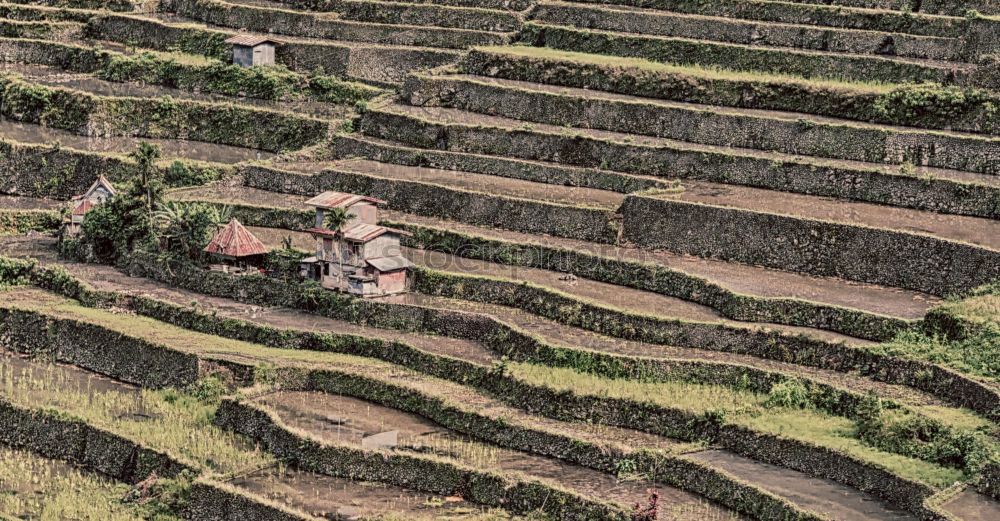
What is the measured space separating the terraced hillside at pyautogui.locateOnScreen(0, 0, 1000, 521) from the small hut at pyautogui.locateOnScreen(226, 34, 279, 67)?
33 centimetres

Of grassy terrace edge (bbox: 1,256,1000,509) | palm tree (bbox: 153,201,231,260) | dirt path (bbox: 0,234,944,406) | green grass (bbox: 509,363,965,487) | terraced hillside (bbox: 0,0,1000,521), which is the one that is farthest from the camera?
palm tree (bbox: 153,201,231,260)

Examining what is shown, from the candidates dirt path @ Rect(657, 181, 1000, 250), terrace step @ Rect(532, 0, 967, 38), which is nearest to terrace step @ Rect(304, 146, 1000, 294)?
dirt path @ Rect(657, 181, 1000, 250)

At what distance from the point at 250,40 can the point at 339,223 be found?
43.1 ft

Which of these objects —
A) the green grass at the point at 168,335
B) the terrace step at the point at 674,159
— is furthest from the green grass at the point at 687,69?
the green grass at the point at 168,335

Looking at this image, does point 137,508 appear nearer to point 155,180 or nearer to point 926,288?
point 155,180

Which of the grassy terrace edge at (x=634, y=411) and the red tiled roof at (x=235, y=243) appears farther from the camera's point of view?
the red tiled roof at (x=235, y=243)

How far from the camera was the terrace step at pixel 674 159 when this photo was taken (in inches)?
1677

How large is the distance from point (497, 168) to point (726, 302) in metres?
8.82

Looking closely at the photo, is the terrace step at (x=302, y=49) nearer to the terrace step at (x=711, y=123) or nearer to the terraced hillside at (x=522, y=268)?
the terraced hillside at (x=522, y=268)

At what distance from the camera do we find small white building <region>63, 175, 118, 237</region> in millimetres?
46781

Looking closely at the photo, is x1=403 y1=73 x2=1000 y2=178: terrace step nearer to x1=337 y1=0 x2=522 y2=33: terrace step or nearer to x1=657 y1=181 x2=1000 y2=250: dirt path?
x1=657 y1=181 x2=1000 y2=250: dirt path

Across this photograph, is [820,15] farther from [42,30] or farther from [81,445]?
[42,30]

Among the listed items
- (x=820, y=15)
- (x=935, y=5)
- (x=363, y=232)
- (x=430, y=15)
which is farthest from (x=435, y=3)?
(x=363, y=232)

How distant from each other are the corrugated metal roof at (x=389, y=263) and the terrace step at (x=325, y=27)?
11.4 meters
